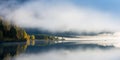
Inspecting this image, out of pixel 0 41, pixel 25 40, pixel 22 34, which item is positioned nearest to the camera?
pixel 0 41

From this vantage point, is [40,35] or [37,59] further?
[40,35]

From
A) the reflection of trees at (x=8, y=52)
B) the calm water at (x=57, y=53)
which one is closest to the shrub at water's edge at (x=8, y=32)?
the calm water at (x=57, y=53)

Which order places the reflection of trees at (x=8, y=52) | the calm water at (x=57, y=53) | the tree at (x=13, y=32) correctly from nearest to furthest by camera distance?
the reflection of trees at (x=8, y=52) → the calm water at (x=57, y=53) → the tree at (x=13, y=32)

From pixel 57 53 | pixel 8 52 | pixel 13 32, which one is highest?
pixel 13 32

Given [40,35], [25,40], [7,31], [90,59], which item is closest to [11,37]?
[7,31]

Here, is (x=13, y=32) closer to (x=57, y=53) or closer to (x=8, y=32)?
(x=8, y=32)

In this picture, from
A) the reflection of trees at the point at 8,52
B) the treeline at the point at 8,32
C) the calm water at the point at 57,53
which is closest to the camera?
the reflection of trees at the point at 8,52

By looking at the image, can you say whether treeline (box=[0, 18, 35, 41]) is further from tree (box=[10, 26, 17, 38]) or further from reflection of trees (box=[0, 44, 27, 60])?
reflection of trees (box=[0, 44, 27, 60])

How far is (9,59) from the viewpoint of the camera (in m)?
15.7

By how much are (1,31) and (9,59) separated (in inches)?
869

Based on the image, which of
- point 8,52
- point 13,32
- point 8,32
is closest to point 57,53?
point 8,52

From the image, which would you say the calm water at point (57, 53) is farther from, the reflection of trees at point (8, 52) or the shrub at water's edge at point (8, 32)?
the shrub at water's edge at point (8, 32)

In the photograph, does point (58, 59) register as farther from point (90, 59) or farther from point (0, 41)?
point (0, 41)

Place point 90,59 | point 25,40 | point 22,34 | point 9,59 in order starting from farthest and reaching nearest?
point 25,40
point 22,34
point 90,59
point 9,59
